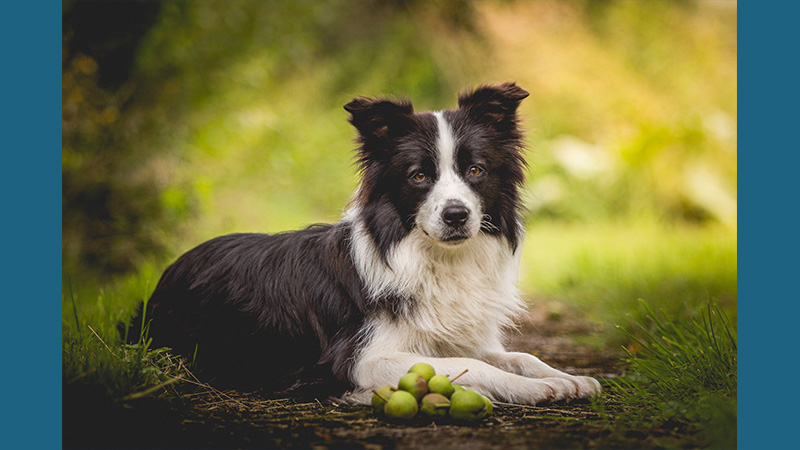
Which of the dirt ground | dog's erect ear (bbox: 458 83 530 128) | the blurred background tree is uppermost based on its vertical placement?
the blurred background tree

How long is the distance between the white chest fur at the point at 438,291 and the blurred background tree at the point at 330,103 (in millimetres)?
578

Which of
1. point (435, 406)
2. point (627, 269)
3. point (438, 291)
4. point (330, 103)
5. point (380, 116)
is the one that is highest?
point (330, 103)

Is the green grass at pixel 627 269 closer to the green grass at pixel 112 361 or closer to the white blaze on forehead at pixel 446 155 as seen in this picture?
the white blaze on forehead at pixel 446 155

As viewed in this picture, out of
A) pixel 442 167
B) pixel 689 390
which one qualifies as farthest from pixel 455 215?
pixel 689 390

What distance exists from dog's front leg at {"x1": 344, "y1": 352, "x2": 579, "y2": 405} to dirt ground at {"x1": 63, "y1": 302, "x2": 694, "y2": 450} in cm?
5

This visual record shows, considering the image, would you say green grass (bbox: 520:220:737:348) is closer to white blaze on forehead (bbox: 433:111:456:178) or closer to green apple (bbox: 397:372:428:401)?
white blaze on forehead (bbox: 433:111:456:178)

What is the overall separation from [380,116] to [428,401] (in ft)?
4.67

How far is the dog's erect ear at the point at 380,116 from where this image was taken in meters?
3.35

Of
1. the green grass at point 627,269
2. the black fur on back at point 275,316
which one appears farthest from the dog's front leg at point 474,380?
the green grass at point 627,269

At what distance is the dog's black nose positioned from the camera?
3113 mm

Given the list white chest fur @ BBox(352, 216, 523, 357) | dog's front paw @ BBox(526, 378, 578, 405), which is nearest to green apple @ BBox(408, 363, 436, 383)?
white chest fur @ BBox(352, 216, 523, 357)

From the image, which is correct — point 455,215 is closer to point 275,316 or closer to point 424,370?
point 424,370

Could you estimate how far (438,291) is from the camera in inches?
133

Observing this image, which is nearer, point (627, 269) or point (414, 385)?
point (414, 385)
